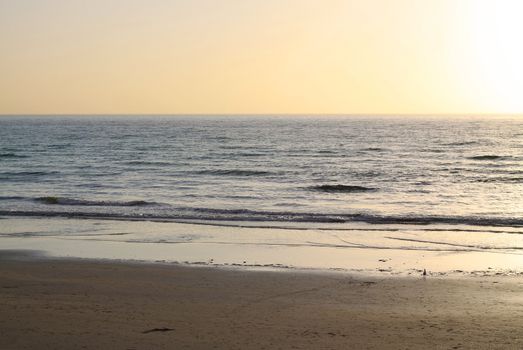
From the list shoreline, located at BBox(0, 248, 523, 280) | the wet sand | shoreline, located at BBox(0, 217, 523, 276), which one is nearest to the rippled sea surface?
shoreline, located at BBox(0, 217, 523, 276)

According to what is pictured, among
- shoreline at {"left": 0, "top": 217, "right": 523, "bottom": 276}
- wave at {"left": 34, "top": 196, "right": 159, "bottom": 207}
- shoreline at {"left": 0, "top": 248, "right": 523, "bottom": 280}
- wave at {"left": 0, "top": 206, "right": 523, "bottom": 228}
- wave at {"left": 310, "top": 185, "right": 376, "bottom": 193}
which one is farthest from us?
wave at {"left": 310, "top": 185, "right": 376, "bottom": 193}

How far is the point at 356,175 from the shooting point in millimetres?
36062

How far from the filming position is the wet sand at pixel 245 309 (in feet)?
23.2

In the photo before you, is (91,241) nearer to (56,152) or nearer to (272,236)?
(272,236)

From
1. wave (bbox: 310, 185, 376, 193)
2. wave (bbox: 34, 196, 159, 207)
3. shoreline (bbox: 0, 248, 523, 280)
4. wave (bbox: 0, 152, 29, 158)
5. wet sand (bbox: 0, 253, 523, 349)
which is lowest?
wave (bbox: 310, 185, 376, 193)

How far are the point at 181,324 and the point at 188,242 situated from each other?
23.4ft

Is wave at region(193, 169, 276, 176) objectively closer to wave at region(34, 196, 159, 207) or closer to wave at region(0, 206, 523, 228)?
wave at region(34, 196, 159, 207)

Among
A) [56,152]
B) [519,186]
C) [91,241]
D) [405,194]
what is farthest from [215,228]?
[56,152]

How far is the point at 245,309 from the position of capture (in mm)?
8523

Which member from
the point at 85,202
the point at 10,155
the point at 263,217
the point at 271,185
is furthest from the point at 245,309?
the point at 10,155

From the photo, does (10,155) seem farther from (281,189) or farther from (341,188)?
(341,188)

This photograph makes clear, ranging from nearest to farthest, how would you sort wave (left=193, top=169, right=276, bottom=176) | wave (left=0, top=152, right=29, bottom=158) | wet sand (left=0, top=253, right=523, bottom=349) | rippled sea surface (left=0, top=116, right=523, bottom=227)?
1. wet sand (left=0, top=253, right=523, bottom=349)
2. rippled sea surface (left=0, top=116, right=523, bottom=227)
3. wave (left=193, top=169, right=276, bottom=176)
4. wave (left=0, top=152, right=29, bottom=158)

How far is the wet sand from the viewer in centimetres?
707

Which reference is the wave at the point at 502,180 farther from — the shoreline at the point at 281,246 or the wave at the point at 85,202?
the wave at the point at 85,202
